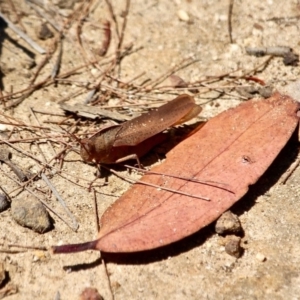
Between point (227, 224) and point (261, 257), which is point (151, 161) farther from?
point (261, 257)

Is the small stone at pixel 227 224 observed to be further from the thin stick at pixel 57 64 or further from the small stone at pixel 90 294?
the thin stick at pixel 57 64

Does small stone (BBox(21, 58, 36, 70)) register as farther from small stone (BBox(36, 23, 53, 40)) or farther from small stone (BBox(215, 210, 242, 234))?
small stone (BBox(215, 210, 242, 234))

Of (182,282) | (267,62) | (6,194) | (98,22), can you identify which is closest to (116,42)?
(98,22)

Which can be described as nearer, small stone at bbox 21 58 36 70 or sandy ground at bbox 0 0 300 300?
sandy ground at bbox 0 0 300 300

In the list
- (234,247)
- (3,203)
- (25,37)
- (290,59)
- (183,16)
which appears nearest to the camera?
→ (234,247)

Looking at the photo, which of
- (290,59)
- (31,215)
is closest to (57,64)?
(31,215)

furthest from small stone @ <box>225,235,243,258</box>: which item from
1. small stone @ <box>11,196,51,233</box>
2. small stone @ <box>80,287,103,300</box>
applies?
small stone @ <box>11,196,51,233</box>
